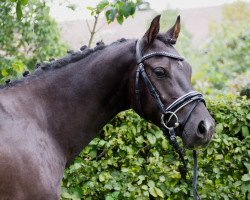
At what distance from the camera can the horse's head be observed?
3.09m

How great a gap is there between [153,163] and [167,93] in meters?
1.71

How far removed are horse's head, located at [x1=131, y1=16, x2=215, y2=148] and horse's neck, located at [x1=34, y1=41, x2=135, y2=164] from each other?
132mm

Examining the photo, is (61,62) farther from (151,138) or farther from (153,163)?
(153,163)

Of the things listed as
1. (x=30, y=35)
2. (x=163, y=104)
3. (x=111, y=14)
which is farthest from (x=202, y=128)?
(x=30, y=35)

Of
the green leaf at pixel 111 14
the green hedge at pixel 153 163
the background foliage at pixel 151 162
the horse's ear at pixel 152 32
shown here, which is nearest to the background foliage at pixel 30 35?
the background foliage at pixel 151 162

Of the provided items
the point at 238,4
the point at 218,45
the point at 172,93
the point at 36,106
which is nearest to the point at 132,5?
the point at 172,93

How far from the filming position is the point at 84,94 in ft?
10.7

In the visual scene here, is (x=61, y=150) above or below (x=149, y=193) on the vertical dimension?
above

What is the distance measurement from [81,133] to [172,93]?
733mm

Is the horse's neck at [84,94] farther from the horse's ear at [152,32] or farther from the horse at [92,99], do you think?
the horse's ear at [152,32]

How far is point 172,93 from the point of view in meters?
3.15

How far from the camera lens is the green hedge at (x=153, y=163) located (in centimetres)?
457

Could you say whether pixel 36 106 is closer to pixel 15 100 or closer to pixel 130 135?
pixel 15 100

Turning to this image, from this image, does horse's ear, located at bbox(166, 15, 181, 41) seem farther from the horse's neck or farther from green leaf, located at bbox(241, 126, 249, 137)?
green leaf, located at bbox(241, 126, 249, 137)
